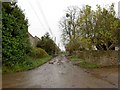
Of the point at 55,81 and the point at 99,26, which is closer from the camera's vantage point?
the point at 55,81

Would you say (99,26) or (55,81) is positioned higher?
(99,26)

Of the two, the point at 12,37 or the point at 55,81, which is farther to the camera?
the point at 12,37

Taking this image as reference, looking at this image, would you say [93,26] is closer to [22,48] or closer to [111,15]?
[111,15]

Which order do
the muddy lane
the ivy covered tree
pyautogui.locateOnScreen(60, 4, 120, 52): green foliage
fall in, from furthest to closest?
pyautogui.locateOnScreen(60, 4, 120, 52): green foliage < the ivy covered tree < the muddy lane

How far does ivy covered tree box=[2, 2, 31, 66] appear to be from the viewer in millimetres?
20016

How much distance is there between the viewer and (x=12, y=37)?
864 inches

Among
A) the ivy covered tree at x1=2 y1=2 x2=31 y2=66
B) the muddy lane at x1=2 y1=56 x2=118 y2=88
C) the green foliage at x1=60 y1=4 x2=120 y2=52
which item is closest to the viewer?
the muddy lane at x1=2 y1=56 x2=118 y2=88

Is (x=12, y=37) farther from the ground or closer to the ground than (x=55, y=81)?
farther from the ground

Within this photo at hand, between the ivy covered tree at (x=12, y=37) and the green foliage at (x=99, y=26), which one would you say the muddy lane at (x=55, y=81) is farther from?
the green foliage at (x=99, y=26)

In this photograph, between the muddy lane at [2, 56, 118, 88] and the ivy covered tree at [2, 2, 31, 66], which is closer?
the muddy lane at [2, 56, 118, 88]

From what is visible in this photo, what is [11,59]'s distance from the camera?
20656mm

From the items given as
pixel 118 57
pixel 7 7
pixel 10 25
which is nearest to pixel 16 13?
pixel 7 7

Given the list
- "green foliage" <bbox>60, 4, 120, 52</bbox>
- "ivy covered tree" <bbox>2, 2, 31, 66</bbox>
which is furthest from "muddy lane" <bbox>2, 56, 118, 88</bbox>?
"green foliage" <bbox>60, 4, 120, 52</bbox>

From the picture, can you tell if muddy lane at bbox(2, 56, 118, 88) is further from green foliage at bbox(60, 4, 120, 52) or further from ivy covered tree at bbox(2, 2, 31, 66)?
green foliage at bbox(60, 4, 120, 52)
